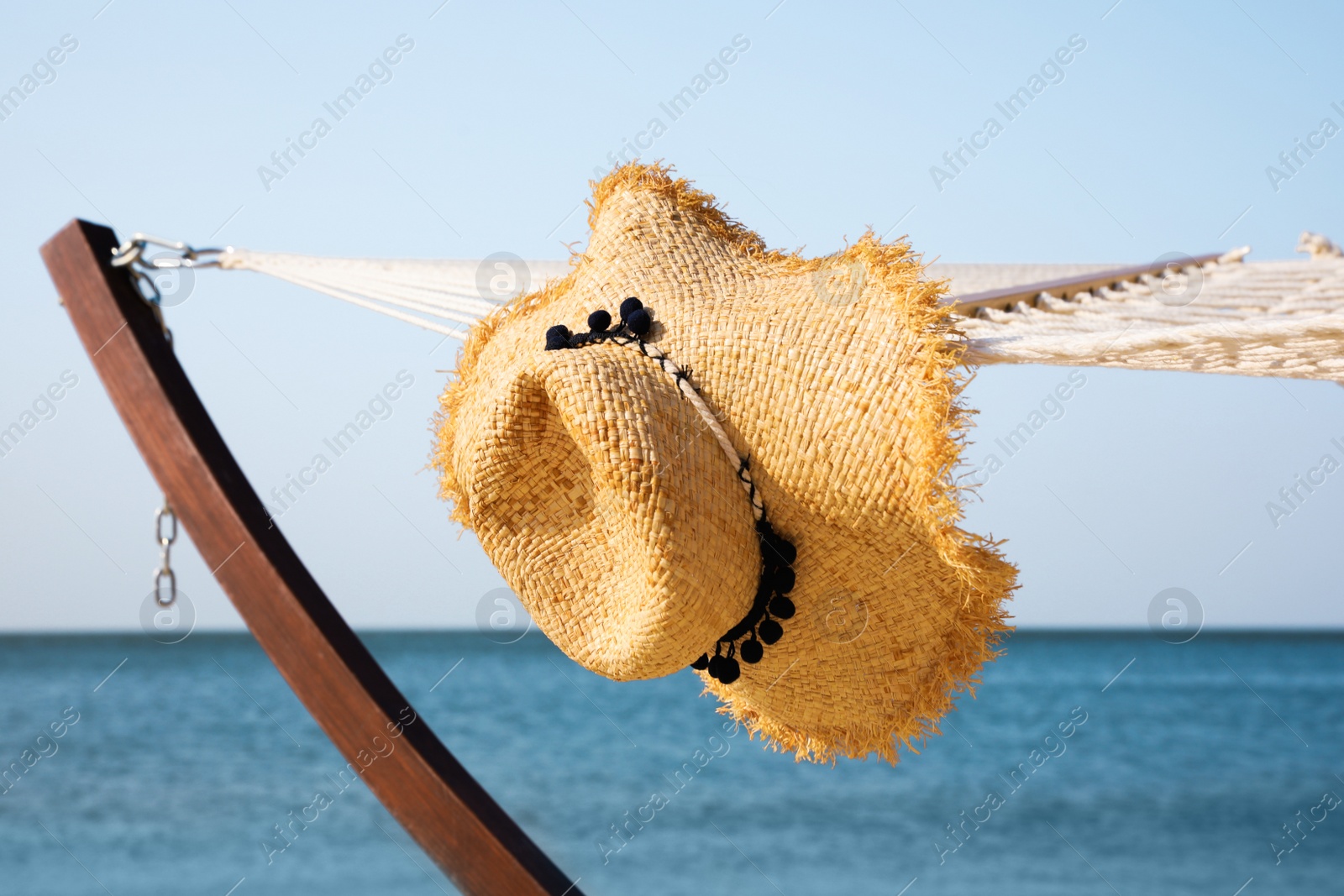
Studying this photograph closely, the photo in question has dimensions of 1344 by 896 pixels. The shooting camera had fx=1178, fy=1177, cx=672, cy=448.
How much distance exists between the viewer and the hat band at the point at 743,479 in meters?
1.35

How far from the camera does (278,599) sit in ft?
5.60

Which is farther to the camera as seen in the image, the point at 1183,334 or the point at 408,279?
the point at 408,279

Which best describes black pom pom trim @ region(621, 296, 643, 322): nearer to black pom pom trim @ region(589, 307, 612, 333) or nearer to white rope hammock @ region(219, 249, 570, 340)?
black pom pom trim @ region(589, 307, 612, 333)

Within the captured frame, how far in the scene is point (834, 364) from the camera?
4.28 feet

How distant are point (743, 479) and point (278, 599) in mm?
763

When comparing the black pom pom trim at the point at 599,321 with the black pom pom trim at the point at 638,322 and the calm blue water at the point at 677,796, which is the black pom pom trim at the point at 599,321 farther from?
the calm blue water at the point at 677,796

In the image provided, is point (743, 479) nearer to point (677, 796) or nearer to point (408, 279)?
point (408, 279)

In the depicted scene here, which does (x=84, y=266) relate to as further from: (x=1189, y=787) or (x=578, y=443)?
(x=1189, y=787)

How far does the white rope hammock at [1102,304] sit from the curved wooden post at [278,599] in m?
0.10

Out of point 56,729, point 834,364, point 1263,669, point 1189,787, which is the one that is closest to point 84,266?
point 834,364

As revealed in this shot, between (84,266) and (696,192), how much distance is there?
1.02 m

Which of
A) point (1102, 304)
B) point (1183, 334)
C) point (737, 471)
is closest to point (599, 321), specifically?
point (737, 471)

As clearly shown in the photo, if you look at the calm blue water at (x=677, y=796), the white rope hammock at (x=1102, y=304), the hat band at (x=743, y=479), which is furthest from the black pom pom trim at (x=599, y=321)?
the calm blue water at (x=677, y=796)

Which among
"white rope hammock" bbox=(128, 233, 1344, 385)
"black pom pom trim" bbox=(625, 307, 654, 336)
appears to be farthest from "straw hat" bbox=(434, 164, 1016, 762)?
"white rope hammock" bbox=(128, 233, 1344, 385)
